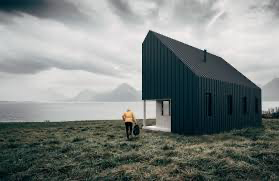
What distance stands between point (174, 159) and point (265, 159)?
10.8 ft

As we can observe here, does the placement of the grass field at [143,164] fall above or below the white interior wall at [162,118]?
below

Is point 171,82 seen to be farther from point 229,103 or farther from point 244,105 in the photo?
point 244,105

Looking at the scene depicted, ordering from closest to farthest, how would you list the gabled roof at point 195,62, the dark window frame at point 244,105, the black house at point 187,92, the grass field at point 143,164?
the grass field at point 143,164 < the black house at point 187,92 < the gabled roof at point 195,62 < the dark window frame at point 244,105

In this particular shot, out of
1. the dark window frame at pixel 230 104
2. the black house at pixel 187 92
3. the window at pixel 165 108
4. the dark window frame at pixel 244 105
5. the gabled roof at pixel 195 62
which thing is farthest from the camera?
the dark window frame at pixel 244 105

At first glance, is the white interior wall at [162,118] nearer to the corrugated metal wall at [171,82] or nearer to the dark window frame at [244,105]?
the corrugated metal wall at [171,82]

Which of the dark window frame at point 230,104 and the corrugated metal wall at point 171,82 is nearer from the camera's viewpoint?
the corrugated metal wall at point 171,82

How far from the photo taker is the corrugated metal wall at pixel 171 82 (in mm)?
13086

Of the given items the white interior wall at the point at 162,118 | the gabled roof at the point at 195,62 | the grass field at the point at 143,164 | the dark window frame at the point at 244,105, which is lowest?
the grass field at the point at 143,164

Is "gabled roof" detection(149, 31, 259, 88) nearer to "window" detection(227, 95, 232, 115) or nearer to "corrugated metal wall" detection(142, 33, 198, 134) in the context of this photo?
"corrugated metal wall" detection(142, 33, 198, 134)

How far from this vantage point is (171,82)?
46.9 ft

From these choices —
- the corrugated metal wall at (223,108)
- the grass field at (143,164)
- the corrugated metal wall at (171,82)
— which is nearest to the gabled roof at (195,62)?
the corrugated metal wall at (171,82)

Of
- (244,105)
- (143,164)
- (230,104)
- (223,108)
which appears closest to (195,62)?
(223,108)

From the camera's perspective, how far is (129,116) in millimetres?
11938

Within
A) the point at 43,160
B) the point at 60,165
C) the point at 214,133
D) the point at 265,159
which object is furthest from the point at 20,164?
the point at 214,133
